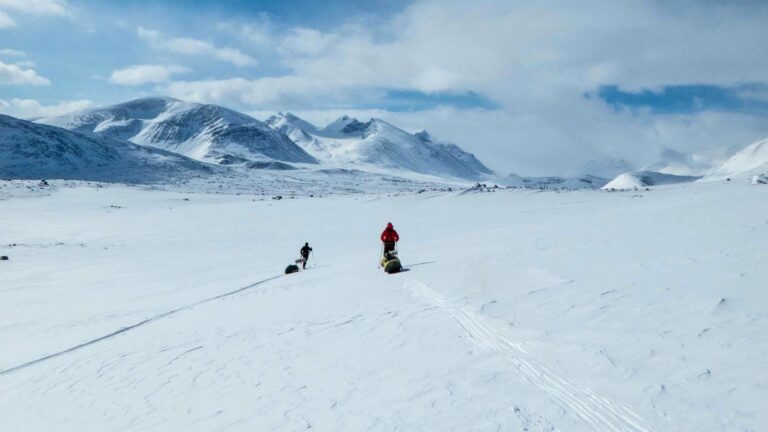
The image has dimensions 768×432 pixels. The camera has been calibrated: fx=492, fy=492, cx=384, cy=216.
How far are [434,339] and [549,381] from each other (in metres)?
3.02

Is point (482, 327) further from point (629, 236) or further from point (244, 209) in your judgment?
point (244, 209)

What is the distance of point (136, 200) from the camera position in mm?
74250

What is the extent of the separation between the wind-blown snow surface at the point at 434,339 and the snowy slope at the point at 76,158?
136 m

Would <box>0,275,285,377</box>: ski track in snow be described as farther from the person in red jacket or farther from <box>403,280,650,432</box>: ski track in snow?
<box>403,280,650,432</box>: ski track in snow

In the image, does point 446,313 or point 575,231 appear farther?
point 575,231

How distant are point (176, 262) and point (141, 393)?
2143 cm

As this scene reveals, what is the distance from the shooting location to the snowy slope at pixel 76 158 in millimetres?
143738

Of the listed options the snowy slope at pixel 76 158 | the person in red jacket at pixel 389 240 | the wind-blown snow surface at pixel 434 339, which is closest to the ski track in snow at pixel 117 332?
the wind-blown snow surface at pixel 434 339

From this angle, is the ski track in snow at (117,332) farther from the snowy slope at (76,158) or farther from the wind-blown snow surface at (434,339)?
the snowy slope at (76,158)

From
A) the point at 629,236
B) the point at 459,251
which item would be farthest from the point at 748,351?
the point at 459,251

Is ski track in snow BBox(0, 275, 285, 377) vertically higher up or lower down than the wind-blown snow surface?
lower down

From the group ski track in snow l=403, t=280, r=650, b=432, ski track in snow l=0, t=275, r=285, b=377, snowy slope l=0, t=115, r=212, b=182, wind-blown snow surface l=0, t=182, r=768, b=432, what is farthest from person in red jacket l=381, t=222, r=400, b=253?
snowy slope l=0, t=115, r=212, b=182

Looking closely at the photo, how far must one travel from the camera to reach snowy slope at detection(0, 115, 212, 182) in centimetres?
14374

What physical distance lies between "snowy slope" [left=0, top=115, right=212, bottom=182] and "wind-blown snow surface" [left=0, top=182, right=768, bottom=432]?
13570cm
